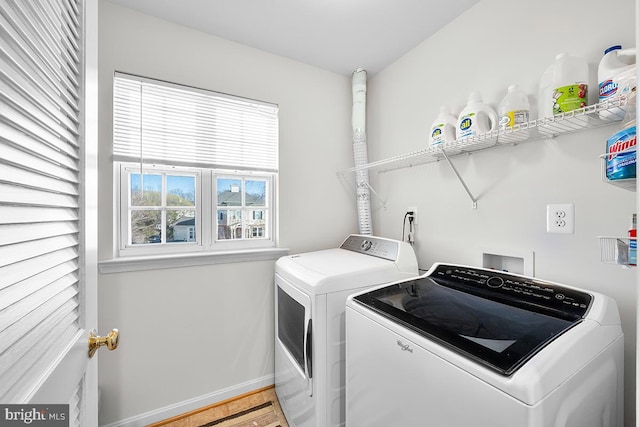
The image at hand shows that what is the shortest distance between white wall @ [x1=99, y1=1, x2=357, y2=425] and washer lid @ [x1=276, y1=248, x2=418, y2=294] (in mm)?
440

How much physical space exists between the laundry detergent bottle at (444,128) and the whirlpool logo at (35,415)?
1.82 metres

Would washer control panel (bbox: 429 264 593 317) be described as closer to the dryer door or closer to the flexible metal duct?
the dryer door

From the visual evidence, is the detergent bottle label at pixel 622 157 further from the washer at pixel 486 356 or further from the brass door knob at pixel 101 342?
the brass door knob at pixel 101 342

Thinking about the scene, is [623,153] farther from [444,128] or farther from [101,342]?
[101,342]

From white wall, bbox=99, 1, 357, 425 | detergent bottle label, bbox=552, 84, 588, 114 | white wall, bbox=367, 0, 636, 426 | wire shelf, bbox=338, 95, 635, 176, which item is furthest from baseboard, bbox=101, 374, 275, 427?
detergent bottle label, bbox=552, 84, 588, 114

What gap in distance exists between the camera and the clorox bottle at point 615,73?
35.8 inches

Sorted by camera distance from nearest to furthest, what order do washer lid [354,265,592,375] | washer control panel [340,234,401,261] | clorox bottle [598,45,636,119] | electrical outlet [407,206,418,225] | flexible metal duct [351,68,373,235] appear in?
washer lid [354,265,592,375]
clorox bottle [598,45,636,119]
washer control panel [340,234,401,261]
electrical outlet [407,206,418,225]
flexible metal duct [351,68,373,235]

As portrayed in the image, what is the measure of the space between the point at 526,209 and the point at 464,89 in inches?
32.8

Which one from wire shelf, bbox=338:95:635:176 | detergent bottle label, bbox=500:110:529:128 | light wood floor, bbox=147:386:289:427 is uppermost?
detergent bottle label, bbox=500:110:529:128

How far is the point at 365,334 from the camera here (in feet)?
3.77

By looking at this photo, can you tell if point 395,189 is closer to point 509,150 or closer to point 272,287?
point 509,150

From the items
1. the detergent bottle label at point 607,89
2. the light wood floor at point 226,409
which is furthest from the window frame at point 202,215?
the detergent bottle label at point 607,89

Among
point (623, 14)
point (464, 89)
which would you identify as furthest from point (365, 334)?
point (623, 14)

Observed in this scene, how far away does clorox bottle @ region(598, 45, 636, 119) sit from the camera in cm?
91
